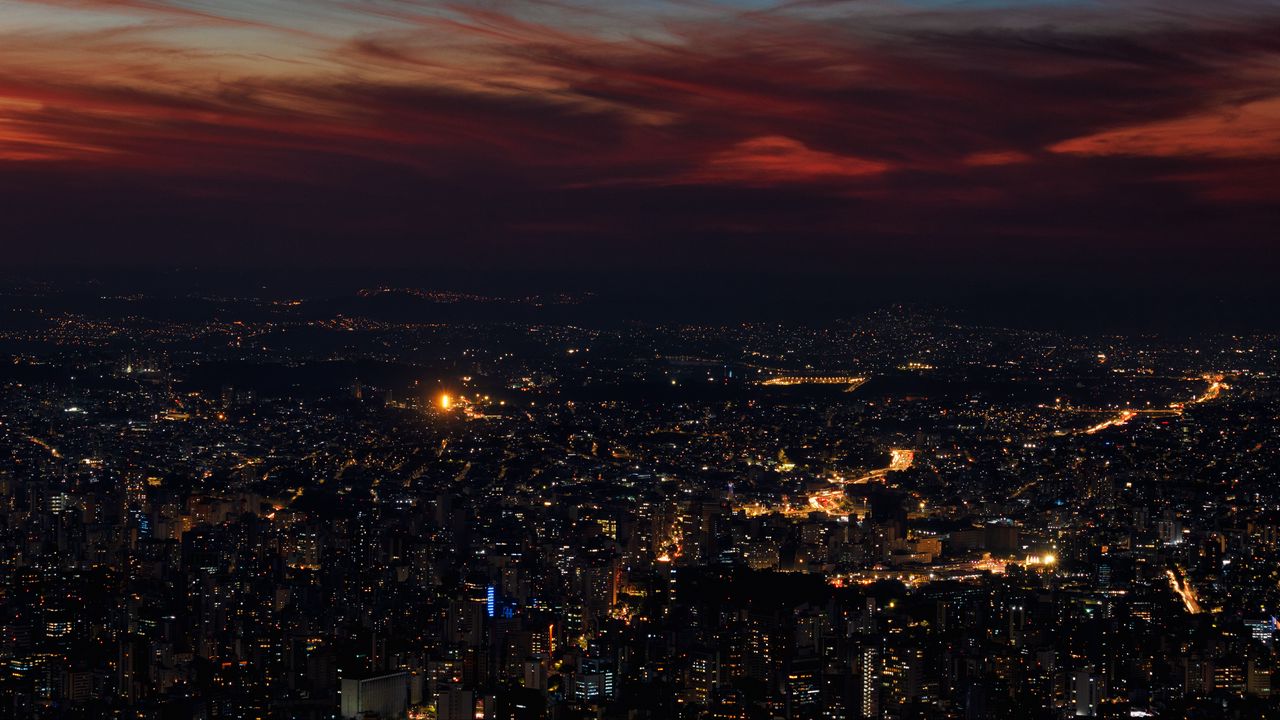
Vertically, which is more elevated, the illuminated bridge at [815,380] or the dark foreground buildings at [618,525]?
the dark foreground buildings at [618,525]

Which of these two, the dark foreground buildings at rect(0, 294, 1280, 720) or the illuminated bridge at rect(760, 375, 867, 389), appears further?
the illuminated bridge at rect(760, 375, 867, 389)

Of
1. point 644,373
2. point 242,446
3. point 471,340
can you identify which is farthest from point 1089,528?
point 471,340

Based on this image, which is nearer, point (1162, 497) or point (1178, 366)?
point (1162, 497)

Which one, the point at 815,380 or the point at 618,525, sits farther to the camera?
the point at 815,380

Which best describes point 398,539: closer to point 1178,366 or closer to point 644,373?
point 644,373

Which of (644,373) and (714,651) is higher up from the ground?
(714,651)

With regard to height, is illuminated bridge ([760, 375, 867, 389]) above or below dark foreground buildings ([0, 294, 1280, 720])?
below

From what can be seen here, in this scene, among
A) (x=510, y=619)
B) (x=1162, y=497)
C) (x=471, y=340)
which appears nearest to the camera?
(x=510, y=619)

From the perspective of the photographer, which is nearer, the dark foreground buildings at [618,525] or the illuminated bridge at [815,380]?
the dark foreground buildings at [618,525]

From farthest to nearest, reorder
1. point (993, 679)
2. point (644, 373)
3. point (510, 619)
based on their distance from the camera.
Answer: point (644, 373) → point (510, 619) → point (993, 679)

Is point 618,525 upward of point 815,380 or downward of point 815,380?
upward
